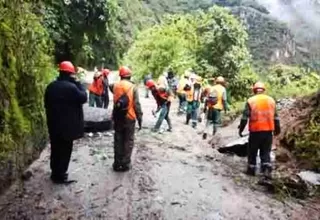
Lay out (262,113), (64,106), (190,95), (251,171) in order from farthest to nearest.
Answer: (190,95) < (251,171) < (262,113) < (64,106)

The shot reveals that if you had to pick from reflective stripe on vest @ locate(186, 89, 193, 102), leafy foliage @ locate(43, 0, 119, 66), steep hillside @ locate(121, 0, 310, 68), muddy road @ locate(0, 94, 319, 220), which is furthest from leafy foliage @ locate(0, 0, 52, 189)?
steep hillside @ locate(121, 0, 310, 68)

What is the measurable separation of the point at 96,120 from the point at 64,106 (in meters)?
4.36

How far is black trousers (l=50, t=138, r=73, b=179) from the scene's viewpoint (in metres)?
7.73

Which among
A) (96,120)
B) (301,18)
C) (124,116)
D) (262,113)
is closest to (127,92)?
(124,116)

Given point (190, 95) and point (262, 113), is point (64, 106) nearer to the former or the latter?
point (262, 113)

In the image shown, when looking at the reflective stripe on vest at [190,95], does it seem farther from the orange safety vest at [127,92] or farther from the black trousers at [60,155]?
→ the black trousers at [60,155]

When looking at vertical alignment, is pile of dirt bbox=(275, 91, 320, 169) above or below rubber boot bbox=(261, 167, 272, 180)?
above

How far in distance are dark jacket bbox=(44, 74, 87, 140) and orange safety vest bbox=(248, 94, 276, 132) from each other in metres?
3.01

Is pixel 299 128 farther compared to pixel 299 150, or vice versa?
pixel 299 128

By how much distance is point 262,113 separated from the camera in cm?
887

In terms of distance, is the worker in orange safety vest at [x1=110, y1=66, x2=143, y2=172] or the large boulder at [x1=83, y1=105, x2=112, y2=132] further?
the large boulder at [x1=83, y1=105, x2=112, y2=132]

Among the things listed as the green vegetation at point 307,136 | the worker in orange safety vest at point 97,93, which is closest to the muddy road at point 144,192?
the green vegetation at point 307,136

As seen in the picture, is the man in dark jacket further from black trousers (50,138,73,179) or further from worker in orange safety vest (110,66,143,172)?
worker in orange safety vest (110,66,143,172)

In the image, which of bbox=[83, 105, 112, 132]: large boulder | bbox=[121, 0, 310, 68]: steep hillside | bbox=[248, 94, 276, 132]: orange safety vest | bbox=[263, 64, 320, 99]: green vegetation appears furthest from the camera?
bbox=[121, 0, 310, 68]: steep hillside
